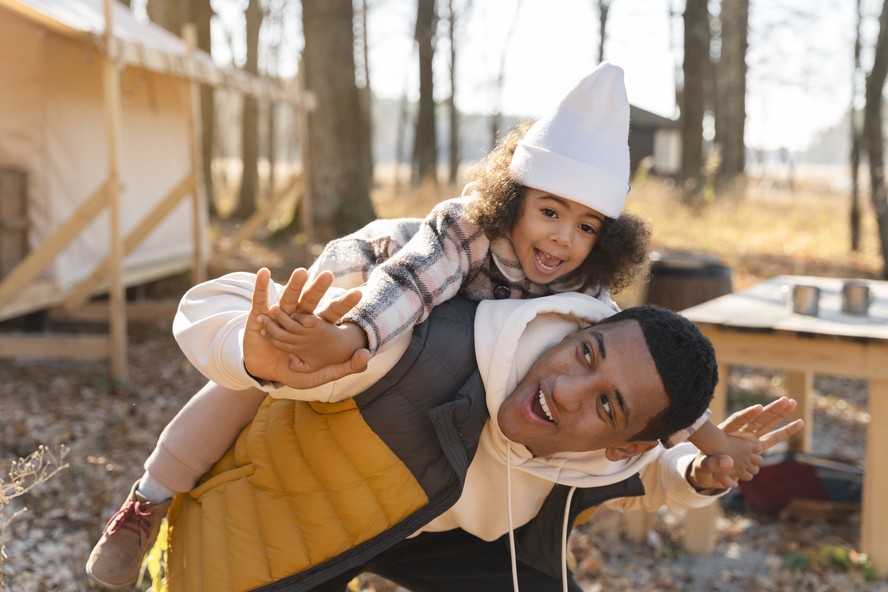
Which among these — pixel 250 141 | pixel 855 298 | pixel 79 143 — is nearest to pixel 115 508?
pixel 855 298

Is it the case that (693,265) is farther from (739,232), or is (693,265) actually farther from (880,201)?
(739,232)

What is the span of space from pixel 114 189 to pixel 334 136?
488cm

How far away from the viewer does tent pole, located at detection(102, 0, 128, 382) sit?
17.8ft

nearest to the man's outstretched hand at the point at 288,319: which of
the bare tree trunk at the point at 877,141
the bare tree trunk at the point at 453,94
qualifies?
the bare tree trunk at the point at 877,141

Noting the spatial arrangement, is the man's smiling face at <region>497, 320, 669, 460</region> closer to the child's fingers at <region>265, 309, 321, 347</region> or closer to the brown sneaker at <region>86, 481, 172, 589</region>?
the child's fingers at <region>265, 309, 321, 347</region>

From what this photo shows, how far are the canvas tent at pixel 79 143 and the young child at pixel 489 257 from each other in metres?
3.88

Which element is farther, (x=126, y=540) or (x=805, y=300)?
(x=805, y=300)

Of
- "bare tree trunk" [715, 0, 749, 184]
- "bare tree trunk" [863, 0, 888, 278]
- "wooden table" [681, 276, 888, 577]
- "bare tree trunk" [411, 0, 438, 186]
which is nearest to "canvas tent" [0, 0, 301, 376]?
"wooden table" [681, 276, 888, 577]

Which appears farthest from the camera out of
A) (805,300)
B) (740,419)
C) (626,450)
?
(805,300)

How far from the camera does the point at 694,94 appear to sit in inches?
558

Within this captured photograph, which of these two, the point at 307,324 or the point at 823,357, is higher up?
the point at 307,324

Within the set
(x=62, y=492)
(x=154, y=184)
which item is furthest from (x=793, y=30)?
(x=62, y=492)

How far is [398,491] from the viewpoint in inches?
73.1

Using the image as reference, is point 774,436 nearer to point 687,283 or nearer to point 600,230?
point 600,230
